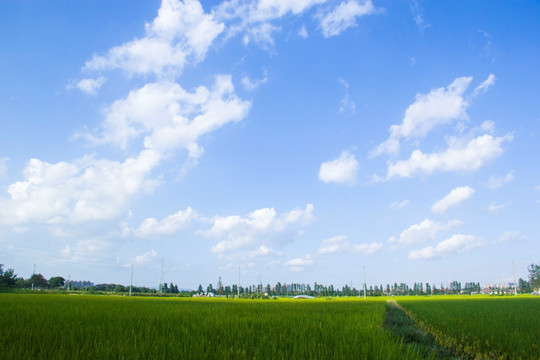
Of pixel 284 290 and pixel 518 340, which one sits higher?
pixel 518 340

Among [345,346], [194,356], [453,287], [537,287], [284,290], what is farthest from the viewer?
[453,287]

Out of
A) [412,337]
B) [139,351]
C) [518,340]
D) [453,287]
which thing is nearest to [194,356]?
[139,351]

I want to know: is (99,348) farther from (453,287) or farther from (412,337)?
(453,287)

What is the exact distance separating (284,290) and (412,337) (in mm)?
115697

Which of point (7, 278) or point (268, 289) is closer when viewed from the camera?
point (7, 278)

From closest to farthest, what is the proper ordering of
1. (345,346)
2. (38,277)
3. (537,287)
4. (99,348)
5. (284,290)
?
(99,348) < (345,346) < (38,277) < (537,287) < (284,290)

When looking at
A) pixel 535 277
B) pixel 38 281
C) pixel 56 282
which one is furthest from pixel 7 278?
pixel 535 277

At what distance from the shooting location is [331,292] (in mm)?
102438

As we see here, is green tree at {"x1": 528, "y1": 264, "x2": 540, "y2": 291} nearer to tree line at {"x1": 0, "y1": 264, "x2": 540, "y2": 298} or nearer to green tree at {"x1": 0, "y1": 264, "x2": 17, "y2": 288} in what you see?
tree line at {"x1": 0, "y1": 264, "x2": 540, "y2": 298}

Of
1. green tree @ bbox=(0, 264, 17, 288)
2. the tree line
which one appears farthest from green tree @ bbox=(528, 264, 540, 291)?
green tree @ bbox=(0, 264, 17, 288)

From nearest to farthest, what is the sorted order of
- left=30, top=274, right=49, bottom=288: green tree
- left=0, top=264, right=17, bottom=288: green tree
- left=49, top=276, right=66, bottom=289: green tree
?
left=0, top=264, right=17, bottom=288: green tree
left=30, top=274, right=49, bottom=288: green tree
left=49, top=276, right=66, bottom=289: green tree

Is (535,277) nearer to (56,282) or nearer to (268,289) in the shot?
(268,289)

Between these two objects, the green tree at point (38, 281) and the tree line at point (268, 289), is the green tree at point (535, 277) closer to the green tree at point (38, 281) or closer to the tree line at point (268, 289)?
the tree line at point (268, 289)

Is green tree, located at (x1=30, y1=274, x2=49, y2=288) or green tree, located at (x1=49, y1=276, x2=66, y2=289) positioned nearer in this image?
green tree, located at (x1=30, y1=274, x2=49, y2=288)
